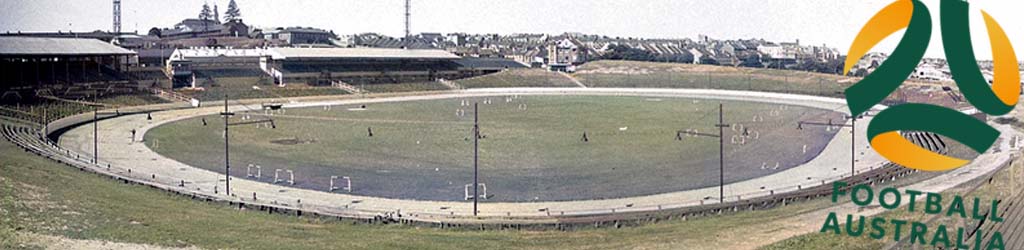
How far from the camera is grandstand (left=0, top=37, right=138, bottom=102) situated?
59.6 ft

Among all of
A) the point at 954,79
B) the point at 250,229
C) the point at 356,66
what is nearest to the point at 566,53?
the point at 356,66

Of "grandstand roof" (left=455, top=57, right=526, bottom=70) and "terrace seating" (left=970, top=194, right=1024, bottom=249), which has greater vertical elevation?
"grandstand roof" (left=455, top=57, right=526, bottom=70)

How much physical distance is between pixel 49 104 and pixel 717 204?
14.7 meters

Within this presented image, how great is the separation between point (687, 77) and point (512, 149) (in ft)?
54.7

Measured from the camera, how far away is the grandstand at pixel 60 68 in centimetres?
1817

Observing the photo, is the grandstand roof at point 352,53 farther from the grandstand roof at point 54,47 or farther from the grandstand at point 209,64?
the grandstand roof at point 54,47

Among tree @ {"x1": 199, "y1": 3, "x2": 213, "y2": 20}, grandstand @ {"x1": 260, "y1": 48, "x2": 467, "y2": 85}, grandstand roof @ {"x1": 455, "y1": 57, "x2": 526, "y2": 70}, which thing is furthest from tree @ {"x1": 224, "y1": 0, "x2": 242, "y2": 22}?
grandstand roof @ {"x1": 455, "y1": 57, "x2": 526, "y2": 70}

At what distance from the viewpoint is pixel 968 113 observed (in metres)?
5.72

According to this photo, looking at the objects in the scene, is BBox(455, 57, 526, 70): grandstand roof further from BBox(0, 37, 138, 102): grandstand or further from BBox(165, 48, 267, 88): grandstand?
BBox(0, 37, 138, 102): grandstand

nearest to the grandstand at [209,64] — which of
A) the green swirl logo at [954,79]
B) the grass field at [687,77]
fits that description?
the grass field at [687,77]

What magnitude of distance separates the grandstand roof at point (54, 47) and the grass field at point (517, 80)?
14.7 metres

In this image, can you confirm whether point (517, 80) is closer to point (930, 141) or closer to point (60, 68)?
point (60, 68)

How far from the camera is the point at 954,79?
5816 mm

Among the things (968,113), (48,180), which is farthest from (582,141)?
(968,113)
